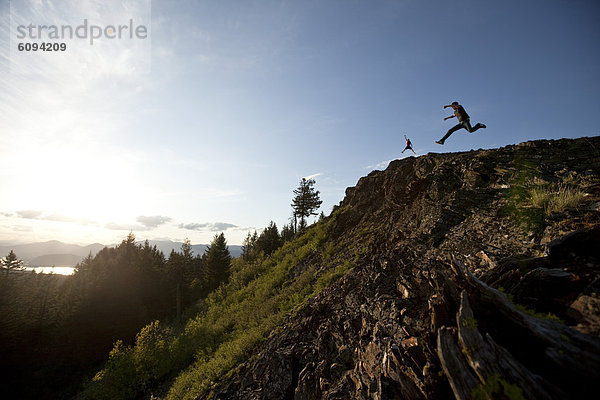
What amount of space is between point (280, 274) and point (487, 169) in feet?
64.8

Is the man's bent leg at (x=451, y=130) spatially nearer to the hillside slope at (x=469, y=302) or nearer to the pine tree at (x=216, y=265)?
the hillside slope at (x=469, y=302)

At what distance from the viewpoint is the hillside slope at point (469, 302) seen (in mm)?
3748

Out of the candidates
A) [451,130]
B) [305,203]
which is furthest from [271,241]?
[451,130]

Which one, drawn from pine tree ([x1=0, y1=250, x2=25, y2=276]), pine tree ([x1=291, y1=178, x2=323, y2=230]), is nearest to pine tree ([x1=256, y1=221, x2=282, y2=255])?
pine tree ([x1=291, y1=178, x2=323, y2=230])

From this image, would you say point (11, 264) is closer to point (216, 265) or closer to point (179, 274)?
point (179, 274)

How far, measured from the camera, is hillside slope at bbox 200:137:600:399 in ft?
12.3

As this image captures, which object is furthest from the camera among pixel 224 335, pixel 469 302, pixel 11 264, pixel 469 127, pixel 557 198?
pixel 11 264

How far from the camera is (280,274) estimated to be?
25.1m

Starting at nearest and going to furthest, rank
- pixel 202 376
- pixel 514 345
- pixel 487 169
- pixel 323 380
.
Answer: pixel 514 345
pixel 323 380
pixel 487 169
pixel 202 376

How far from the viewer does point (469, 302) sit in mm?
4867

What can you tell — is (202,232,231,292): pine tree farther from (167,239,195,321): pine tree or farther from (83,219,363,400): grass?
(83,219,363,400): grass

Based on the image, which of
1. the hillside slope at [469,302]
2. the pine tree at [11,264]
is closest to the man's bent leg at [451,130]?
the hillside slope at [469,302]

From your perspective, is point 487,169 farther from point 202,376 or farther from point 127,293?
point 127,293

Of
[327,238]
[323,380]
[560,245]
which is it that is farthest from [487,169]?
[327,238]
